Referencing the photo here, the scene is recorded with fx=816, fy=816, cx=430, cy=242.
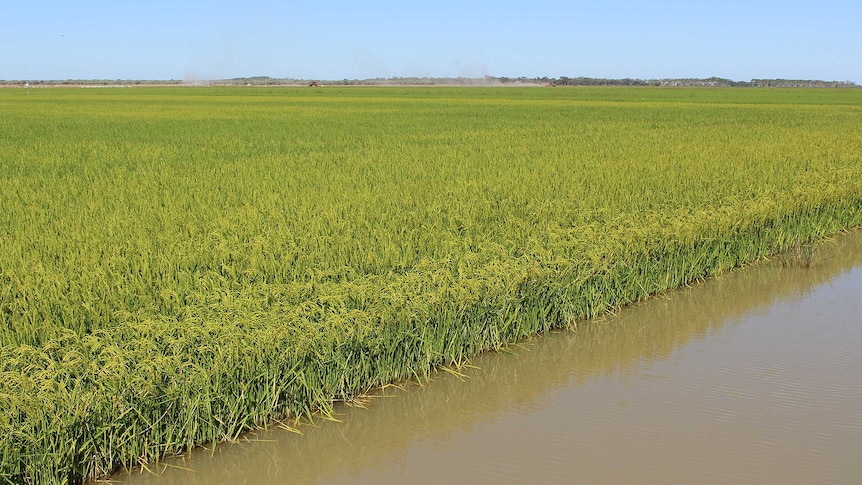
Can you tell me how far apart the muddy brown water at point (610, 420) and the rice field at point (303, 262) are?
0.21 meters

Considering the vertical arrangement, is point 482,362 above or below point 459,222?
below

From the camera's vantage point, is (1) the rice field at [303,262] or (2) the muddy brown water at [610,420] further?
(2) the muddy brown water at [610,420]

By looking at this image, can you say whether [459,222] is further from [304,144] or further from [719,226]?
[304,144]

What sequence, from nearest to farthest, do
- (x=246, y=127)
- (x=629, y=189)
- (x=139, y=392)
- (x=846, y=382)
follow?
(x=139, y=392) → (x=846, y=382) → (x=629, y=189) → (x=246, y=127)

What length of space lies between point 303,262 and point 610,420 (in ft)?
8.49

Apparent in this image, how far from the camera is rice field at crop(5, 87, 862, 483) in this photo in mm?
3941

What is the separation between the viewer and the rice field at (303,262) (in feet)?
12.9

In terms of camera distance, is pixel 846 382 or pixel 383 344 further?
pixel 846 382

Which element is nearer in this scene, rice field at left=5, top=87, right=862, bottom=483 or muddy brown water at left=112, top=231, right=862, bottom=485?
rice field at left=5, top=87, right=862, bottom=483

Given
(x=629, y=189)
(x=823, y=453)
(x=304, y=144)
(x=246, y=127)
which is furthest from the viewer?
(x=246, y=127)

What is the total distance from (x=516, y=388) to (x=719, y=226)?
3691 millimetres

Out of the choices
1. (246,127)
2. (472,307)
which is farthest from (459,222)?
(246,127)

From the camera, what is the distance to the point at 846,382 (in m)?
5.22

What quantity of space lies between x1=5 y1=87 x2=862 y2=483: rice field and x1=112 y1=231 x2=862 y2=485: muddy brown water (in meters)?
0.21
